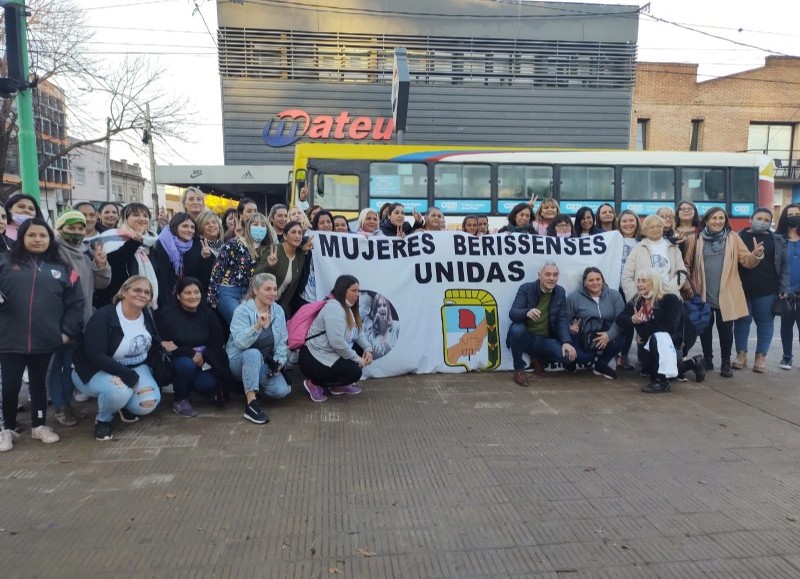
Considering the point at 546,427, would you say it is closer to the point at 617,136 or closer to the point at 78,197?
the point at 617,136

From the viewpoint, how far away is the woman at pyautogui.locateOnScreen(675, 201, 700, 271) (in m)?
6.05

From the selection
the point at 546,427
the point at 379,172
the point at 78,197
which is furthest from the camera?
the point at 78,197

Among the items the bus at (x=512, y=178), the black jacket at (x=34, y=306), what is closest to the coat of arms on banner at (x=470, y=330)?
the black jacket at (x=34, y=306)

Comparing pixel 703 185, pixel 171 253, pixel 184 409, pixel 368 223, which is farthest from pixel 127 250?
pixel 703 185

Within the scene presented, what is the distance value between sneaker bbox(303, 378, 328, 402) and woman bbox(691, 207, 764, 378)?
4.15 m

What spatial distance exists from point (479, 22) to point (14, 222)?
739 inches

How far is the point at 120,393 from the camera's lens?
4.09 metres

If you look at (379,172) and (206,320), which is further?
(379,172)

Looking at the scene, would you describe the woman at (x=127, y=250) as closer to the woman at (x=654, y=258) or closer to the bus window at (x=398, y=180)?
the woman at (x=654, y=258)

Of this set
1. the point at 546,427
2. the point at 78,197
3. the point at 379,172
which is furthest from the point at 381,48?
the point at 78,197

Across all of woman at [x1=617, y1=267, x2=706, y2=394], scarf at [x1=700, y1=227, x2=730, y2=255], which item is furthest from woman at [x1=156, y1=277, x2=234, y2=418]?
scarf at [x1=700, y1=227, x2=730, y2=255]

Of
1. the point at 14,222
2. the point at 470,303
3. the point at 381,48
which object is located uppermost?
the point at 381,48

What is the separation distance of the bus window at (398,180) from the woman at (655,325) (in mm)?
7929

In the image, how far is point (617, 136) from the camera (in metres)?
20.8
